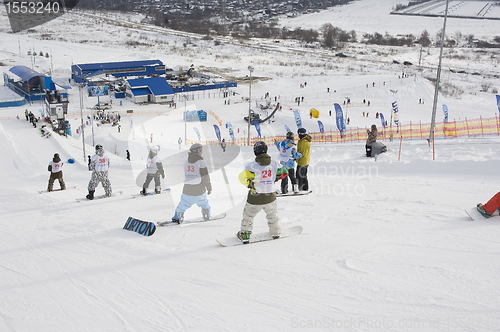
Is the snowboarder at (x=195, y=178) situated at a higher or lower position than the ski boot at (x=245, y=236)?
higher

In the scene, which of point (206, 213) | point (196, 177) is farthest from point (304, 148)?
point (196, 177)

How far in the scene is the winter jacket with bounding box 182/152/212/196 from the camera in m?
6.56

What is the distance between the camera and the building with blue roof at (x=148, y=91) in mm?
42406

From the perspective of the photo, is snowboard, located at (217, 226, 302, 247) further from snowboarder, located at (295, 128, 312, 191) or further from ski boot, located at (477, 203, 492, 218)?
ski boot, located at (477, 203, 492, 218)

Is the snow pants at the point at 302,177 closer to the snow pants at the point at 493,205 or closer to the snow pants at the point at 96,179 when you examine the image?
the snow pants at the point at 493,205

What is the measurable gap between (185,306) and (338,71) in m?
55.4

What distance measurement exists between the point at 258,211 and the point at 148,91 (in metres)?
40.1

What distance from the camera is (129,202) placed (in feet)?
30.1

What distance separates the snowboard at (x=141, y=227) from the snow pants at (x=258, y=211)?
64.2 inches

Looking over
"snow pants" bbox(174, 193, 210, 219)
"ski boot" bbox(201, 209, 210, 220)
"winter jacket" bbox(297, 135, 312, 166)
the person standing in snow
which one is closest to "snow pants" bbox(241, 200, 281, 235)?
the person standing in snow

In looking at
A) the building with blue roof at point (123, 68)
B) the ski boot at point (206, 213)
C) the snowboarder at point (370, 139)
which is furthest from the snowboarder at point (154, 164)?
the building with blue roof at point (123, 68)

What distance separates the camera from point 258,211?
563 centimetres

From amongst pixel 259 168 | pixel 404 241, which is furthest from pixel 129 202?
pixel 404 241

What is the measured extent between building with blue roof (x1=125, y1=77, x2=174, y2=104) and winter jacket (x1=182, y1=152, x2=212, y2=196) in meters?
37.4
